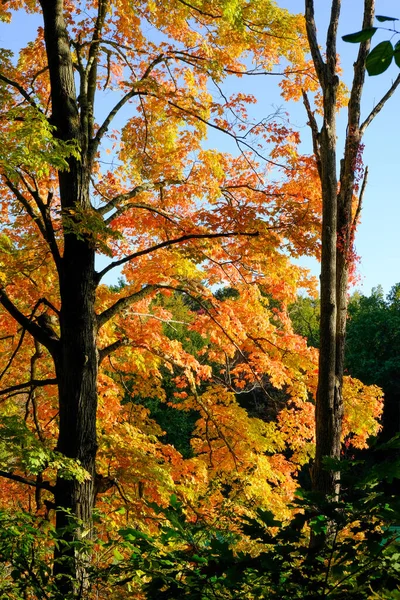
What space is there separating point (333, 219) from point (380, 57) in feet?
17.6

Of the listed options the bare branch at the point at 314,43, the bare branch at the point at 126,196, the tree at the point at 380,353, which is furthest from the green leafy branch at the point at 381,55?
the tree at the point at 380,353

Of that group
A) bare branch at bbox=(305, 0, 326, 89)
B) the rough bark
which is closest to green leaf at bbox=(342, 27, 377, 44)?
the rough bark

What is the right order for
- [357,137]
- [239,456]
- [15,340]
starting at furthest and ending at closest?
[15,340]
[239,456]
[357,137]

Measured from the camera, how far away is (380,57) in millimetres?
950

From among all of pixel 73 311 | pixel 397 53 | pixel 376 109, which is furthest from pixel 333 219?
pixel 397 53

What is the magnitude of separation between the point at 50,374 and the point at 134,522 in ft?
11.4

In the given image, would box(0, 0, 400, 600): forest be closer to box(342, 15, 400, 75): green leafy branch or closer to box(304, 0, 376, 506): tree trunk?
box(304, 0, 376, 506): tree trunk

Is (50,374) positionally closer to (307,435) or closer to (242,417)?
(242,417)

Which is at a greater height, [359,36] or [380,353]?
[380,353]

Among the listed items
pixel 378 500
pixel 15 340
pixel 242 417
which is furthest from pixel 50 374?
pixel 378 500

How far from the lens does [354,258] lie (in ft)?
21.5

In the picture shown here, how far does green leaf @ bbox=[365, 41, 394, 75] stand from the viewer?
3.10ft

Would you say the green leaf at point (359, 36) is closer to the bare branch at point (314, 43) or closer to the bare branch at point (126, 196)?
the bare branch at point (126, 196)

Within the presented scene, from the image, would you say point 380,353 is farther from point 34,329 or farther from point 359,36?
point 359,36
